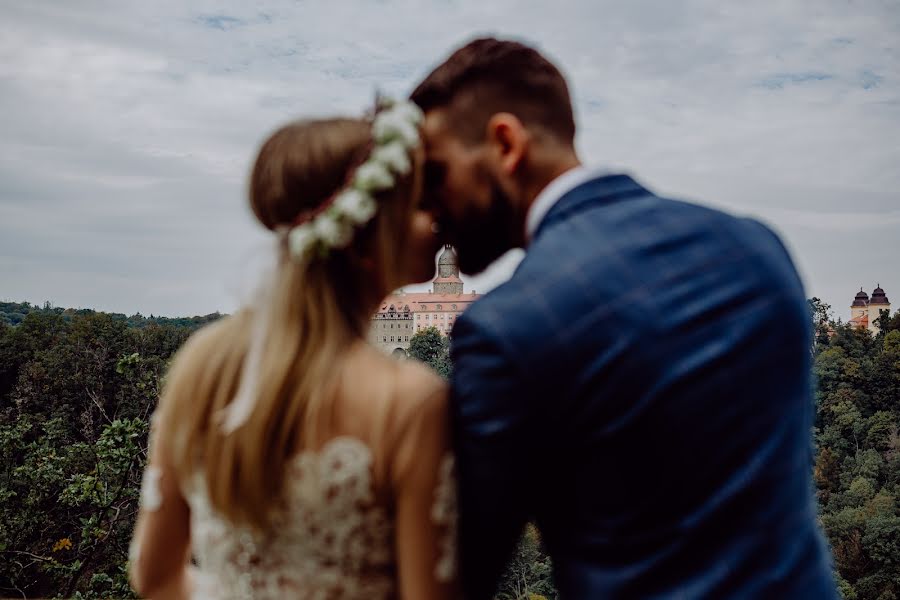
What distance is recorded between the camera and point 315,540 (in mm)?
1473

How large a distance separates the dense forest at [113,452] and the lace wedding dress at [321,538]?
4682 mm

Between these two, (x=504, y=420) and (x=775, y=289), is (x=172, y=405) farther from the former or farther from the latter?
(x=775, y=289)

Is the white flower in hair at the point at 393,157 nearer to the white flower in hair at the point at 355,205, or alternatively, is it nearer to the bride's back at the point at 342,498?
the white flower in hair at the point at 355,205

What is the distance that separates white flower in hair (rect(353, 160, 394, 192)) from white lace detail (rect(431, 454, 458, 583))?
0.47 m

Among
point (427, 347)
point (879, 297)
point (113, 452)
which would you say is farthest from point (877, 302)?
point (113, 452)

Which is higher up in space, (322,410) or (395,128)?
(395,128)

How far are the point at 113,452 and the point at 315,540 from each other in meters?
5.16

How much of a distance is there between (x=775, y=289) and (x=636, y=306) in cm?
28

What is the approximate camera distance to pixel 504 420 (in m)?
1.33

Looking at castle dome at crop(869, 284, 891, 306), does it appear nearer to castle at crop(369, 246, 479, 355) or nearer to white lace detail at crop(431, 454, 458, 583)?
castle at crop(369, 246, 479, 355)

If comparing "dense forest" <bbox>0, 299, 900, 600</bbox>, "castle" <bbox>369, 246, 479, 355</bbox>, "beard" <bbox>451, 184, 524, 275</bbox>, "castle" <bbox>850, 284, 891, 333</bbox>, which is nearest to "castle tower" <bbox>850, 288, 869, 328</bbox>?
"castle" <bbox>850, 284, 891, 333</bbox>

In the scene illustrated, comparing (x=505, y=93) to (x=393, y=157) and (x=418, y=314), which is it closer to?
(x=393, y=157)

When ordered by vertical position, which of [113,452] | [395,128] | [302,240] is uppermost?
[395,128]

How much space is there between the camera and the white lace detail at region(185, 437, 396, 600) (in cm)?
140
